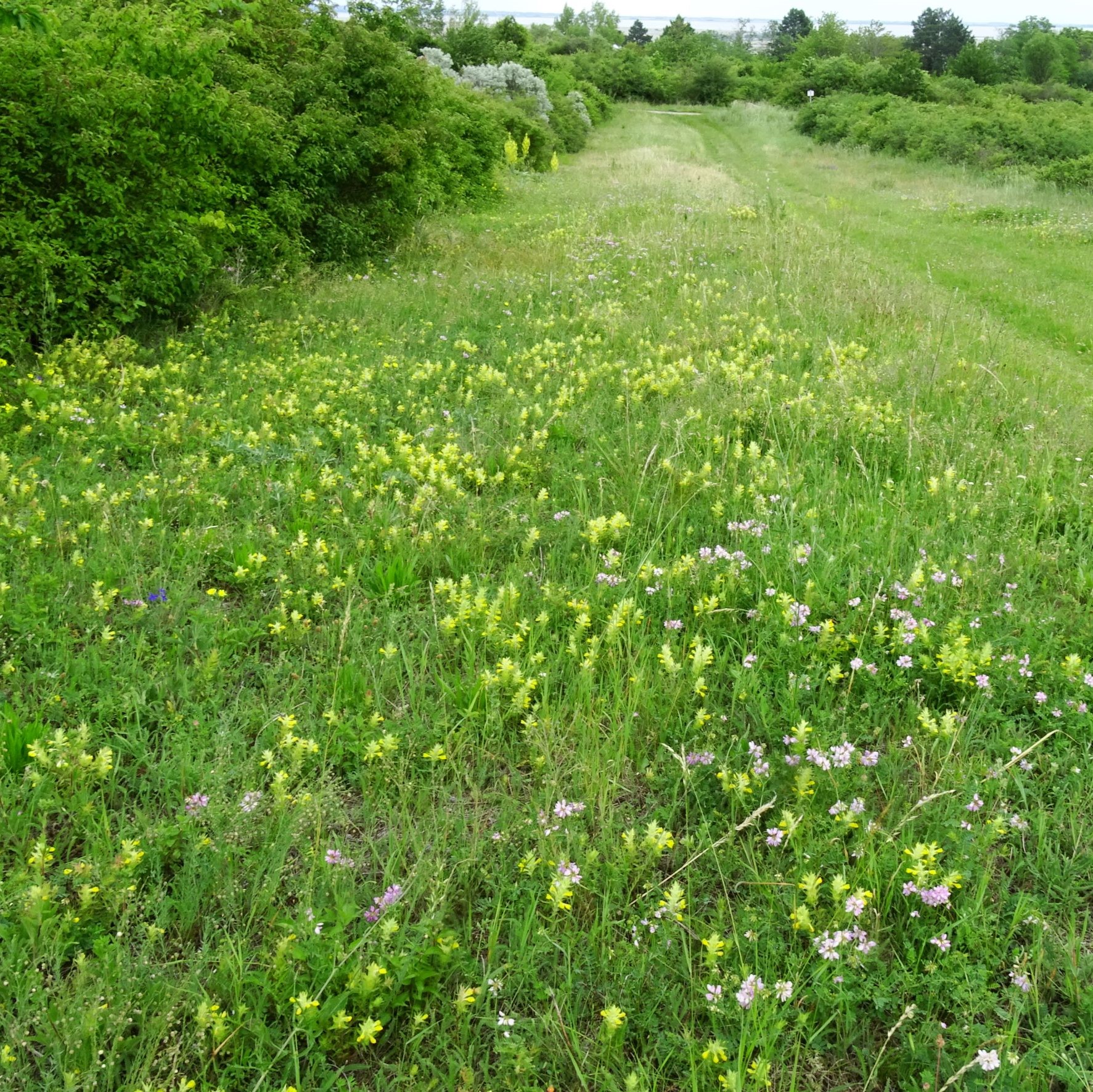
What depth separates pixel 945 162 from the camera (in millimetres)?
25703

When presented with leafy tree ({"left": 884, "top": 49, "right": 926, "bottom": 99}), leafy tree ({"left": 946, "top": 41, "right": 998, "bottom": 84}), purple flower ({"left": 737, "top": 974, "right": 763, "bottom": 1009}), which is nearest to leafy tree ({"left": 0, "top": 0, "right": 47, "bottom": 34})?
purple flower ({"left": 737, "top": 974, "right": 763, "bottom": 1009})

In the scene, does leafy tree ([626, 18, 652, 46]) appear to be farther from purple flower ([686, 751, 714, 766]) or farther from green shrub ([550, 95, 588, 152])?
purple flower ([686, 751, 714, 766])

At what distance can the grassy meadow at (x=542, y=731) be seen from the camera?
2078 mm

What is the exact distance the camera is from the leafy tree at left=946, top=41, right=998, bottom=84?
44906mm

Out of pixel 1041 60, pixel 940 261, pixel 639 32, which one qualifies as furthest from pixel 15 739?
pixel 639 32

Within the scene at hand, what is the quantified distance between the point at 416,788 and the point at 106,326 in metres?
5.50

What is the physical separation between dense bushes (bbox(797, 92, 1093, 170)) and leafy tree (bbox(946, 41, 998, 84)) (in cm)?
980

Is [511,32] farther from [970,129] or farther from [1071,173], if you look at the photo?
[1071,173]

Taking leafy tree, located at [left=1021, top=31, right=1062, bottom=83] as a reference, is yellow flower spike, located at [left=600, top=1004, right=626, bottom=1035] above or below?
below

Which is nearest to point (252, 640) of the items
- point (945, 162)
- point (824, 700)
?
point (824, 700)

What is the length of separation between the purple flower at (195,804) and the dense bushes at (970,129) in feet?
85.1

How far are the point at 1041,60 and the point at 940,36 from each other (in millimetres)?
11864

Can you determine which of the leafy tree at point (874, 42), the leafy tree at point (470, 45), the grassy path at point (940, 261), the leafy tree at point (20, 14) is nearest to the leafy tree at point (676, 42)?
the leafy tree at point (874, 42)

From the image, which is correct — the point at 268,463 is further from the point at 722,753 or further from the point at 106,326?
the point at 722,753
